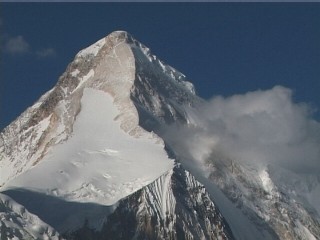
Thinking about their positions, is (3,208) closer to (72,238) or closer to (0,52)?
(72,238)

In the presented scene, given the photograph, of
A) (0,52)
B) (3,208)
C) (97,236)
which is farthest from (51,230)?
(0,52)

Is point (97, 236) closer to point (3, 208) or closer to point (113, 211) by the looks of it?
point (113, 211)

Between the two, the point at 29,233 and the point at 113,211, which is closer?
the point at 29,233

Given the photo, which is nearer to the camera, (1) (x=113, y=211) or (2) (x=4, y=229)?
(2) (x=4, y=229)

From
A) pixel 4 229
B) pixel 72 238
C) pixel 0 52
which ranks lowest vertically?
pixel 0 52

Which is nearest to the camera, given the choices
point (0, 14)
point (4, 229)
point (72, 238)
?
point (0, 14)

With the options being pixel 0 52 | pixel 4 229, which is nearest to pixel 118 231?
pixel 4 229

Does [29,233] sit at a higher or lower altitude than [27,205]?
lower

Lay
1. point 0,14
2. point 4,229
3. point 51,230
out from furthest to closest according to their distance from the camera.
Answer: point 51,230 → point 4,229 → point 0,14

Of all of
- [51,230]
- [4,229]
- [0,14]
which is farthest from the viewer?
[51,230]

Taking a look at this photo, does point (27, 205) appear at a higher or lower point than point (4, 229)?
higher
